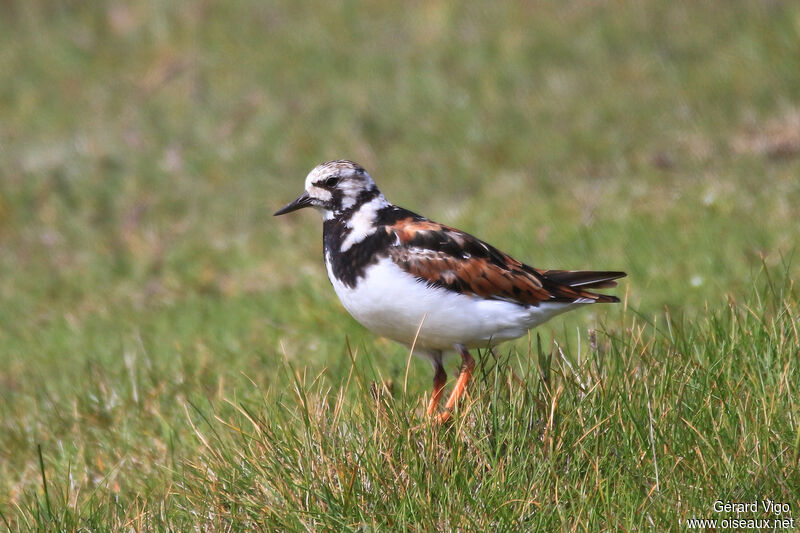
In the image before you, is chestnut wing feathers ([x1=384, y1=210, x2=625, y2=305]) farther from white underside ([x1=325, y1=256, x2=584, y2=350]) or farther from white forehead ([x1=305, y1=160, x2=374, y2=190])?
white forehead ([x1=305, y1=160, x2=374, y2=190])

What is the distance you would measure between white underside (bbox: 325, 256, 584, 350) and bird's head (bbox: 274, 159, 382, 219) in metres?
0.41

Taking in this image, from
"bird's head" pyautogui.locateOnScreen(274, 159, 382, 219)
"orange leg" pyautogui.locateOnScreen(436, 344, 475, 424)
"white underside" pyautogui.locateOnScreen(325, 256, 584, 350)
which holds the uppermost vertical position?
"bird's head" pyautogui.locateOnScreen(274, 159, 382, 219)

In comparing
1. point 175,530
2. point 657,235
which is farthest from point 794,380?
point 657,235

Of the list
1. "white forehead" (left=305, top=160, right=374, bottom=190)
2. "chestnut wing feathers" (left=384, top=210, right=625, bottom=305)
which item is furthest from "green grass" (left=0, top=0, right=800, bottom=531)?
"white forehead" (left=305, top=160, right=374, bottom=190)

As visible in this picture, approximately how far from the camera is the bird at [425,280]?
549 centimetres

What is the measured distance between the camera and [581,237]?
32.6 feet

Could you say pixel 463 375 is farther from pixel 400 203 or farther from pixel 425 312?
pixel 400 203

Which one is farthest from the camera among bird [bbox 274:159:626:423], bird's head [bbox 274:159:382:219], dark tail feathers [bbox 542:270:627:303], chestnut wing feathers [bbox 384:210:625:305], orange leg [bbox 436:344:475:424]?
dark tail feathers [bbox 542:270:627:303]

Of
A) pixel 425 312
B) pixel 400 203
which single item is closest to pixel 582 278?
pixel 425 312

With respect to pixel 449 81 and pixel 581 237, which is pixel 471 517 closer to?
pixel 581 237

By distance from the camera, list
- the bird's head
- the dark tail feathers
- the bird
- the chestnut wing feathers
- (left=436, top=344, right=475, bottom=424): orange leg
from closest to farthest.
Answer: (left=436, top=344, right=475, bottom=424): orange leg, the bird, the chestnut wing feathers, the bird's head, the dark tail feathers

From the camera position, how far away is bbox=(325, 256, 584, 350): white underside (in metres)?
5.45

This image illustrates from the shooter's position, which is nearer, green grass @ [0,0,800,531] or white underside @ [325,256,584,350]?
green grass @ [0,0,800,531]

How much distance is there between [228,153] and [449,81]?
3.39 m
